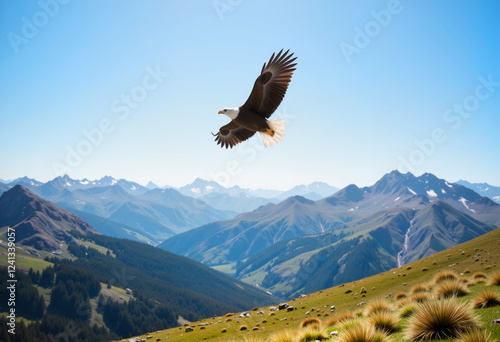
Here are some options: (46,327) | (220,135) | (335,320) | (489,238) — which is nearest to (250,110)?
(220,135)

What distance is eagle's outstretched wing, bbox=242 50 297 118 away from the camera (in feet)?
33.4

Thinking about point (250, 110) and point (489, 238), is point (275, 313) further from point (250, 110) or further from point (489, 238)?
point (489, 238)

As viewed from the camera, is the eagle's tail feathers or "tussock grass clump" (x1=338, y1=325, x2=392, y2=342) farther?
the eagle's tail feathers

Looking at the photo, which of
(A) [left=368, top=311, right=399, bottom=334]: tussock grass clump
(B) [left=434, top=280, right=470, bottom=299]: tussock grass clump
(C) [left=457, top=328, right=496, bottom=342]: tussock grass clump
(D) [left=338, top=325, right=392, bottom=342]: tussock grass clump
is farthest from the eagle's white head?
(B) [left=434, top=280, right=470, bottom=299]: tussock grass clump

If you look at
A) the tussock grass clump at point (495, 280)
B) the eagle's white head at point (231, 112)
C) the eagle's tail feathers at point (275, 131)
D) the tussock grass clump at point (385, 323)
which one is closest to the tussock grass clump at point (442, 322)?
the tussock grass clump at point (385, 323)

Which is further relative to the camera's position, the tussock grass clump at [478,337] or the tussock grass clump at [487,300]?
the tussock grass clump at [487,300]

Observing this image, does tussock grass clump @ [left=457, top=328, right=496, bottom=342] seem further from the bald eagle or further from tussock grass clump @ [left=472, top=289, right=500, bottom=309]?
the bald eagle

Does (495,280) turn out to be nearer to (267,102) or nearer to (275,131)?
(275,131)

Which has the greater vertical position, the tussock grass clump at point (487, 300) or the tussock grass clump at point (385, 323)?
the tussock grass clump at point (487, 300)

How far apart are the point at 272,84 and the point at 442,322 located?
27.7ft

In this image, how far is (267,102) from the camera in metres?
10.8

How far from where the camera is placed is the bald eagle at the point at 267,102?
10186 mm

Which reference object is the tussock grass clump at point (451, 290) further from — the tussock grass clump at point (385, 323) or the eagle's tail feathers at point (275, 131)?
the eagle's tail feathers at point (275, 131)

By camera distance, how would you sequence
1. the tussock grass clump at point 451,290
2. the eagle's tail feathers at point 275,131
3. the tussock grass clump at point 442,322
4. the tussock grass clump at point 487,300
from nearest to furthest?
the tussock grass clump at point 442,322 → the tussock grass clump at point 487,300 → the eagle's tail feathers at point 275,131 → the tussock grass clump at point 451,290
